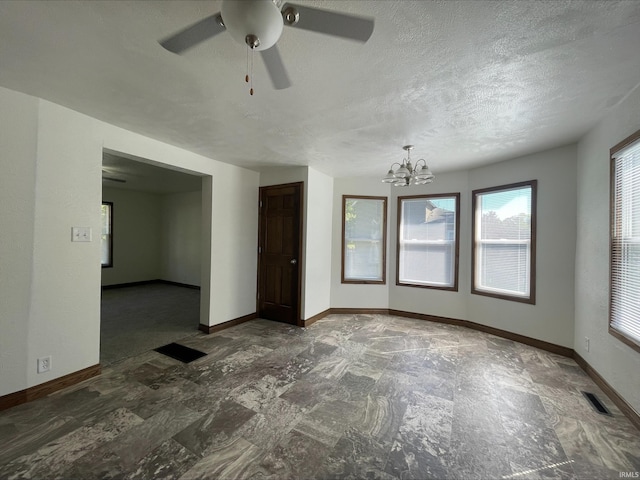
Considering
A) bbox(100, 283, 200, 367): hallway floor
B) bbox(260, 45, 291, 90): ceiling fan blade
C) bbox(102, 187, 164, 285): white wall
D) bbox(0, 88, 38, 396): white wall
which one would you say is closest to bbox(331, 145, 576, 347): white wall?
bbox(100, 283, 200, 367): hallway floor

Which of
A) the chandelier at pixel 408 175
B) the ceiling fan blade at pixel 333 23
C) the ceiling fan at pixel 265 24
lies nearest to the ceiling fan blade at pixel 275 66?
the ceiling fan at pixel 265 24

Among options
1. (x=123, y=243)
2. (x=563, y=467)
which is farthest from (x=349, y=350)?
(x=123, y=243)

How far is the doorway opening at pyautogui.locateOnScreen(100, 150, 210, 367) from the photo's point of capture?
4.38 meters

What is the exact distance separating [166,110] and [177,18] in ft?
3.52

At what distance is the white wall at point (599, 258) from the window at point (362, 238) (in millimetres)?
2468

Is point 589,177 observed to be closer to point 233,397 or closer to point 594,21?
point 594,21

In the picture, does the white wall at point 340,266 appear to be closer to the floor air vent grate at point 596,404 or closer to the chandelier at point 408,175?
the chandelier at point 408,175

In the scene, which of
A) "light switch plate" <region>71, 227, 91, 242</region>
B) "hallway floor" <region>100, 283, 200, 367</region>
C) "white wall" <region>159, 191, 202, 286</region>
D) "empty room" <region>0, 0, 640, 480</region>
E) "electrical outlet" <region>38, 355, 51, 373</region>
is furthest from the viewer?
"white wall" <region>159, 191, 202, 286</region>

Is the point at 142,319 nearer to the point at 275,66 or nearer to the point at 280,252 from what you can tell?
the point at 280,252

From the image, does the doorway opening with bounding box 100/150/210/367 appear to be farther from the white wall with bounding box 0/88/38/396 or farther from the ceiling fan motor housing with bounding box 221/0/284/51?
the ceiling fan motor housing with bounding box 221/0/284/51

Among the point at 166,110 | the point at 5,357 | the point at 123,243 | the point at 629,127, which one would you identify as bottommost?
the point at 5,357

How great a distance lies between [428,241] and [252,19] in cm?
394

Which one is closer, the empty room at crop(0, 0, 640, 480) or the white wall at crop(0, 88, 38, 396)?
the empty room at crop(0, 0, 640, 480)

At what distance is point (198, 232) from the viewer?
652cm
